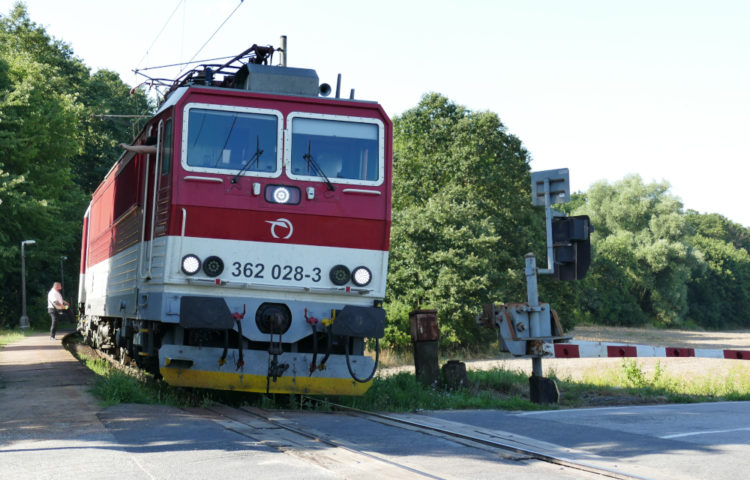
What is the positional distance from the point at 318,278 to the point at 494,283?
22.3m

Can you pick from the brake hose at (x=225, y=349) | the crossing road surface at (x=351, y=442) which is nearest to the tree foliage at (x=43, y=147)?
the brake hose at (x=225, y=349)

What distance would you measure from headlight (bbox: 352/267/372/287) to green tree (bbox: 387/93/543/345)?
773 inches

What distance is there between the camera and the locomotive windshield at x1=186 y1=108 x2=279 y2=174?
10.1 meters

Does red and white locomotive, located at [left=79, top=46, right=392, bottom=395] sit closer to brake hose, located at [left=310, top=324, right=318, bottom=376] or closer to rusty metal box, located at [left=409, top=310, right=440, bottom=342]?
brake hose, located at [left=310, top=324, right=318, bottom=376]

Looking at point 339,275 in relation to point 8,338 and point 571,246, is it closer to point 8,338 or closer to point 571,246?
point 571,246

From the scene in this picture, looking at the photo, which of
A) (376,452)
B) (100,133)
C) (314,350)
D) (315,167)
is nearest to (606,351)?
(314,350)

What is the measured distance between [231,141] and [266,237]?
1221mm

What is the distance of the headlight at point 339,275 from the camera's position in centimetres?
1030

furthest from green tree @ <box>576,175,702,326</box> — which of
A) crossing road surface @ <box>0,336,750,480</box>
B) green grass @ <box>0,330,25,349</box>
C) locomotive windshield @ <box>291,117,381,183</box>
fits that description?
crossing road surface @ <box>0,336,750,480</box>

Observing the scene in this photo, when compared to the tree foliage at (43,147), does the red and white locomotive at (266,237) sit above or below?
below

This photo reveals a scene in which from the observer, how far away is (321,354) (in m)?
10.3

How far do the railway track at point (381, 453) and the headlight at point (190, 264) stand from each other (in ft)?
5.30

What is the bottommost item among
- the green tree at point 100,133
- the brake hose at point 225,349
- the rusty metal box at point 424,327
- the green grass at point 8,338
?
the green grass at point 8,338

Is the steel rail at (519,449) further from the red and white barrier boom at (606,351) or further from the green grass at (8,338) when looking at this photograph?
the green grass at (8,338)
